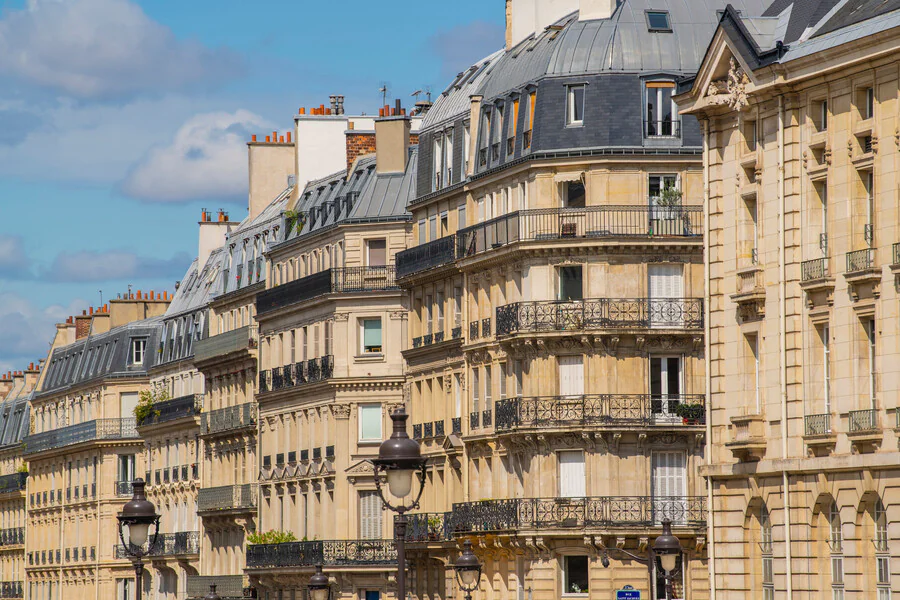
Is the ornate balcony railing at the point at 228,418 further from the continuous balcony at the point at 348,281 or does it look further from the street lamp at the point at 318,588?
the street lamp at the point at 318,588

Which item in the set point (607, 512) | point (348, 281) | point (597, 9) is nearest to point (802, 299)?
point (607, 512)

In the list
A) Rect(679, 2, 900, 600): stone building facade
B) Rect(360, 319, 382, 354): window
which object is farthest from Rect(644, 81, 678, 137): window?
Rect(360, 319, 382, 354): window

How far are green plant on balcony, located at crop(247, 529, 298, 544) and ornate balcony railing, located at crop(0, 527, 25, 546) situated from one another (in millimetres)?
50555

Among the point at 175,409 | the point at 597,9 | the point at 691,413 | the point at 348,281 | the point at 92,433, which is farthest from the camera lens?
the point at 92,433

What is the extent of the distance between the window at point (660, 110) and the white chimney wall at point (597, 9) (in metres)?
3.33

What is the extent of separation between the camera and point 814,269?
1972 inches

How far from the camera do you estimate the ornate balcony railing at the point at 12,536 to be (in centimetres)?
14062

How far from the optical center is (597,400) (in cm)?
6775

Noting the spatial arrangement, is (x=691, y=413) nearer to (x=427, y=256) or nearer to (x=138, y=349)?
(x=427, y=256)

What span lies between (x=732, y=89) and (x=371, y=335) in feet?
109

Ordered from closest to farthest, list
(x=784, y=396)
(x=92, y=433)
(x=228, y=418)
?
(x=784, y=396) < (x=228, y=418) < (x=92, y=433)

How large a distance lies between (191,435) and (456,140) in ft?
115

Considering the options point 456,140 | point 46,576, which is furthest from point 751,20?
point 46,576

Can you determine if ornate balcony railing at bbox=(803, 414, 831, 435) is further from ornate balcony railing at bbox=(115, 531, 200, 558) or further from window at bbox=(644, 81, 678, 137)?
ornate balcony railing at bbox=(115, 531, 200, 558)
